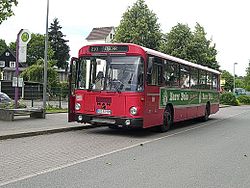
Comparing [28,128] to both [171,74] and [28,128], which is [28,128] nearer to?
[28,128]

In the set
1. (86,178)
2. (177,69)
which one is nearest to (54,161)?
(86,178)

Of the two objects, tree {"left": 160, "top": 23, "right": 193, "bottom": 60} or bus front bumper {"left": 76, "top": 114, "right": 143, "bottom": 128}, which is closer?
bus front bumper {"left": 76, "top": 114, "right": 143, "bottom": 128}

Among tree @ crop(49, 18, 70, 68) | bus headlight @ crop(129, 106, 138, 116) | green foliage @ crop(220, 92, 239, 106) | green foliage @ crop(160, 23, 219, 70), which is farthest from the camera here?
tree @ crop(49, 18, 70, 68)

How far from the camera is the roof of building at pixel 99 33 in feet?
335

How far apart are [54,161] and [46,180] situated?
5.49ft

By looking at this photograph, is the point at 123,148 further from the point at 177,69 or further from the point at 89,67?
the point at 177,69

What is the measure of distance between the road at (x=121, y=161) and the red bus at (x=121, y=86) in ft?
2.52

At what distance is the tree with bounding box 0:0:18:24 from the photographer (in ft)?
52.2

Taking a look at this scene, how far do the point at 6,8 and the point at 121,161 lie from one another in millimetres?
10263

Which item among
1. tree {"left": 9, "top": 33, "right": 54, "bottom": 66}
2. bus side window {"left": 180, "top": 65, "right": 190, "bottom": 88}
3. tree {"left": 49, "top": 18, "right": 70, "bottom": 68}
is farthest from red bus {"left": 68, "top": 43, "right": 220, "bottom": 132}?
tree {"left": 9, "top": 33, "right": 54, "bottom": 66}

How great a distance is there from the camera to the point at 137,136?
525 inches

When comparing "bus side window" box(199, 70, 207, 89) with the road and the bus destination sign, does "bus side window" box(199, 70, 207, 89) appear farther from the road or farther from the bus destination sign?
the bus destination sign

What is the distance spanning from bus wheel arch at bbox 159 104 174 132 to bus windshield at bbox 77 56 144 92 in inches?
102

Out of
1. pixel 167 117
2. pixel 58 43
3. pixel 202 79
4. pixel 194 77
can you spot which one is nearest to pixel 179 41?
pixel 202 79
